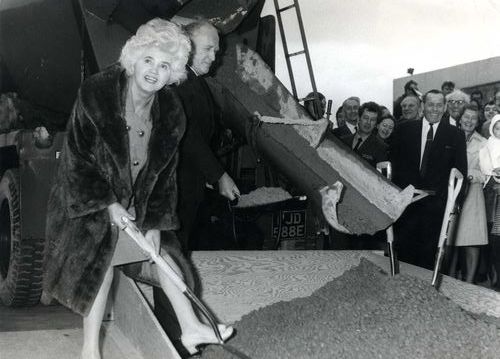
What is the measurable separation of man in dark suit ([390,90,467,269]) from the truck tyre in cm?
266

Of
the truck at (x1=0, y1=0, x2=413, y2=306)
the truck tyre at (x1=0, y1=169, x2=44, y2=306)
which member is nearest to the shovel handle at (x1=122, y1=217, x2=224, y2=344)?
the truck at (x1=0, y1=0, x2=413, y2=306)

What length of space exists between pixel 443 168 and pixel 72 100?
108 inches

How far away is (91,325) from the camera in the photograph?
2514 millimetres

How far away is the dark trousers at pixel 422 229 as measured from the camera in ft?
15.2

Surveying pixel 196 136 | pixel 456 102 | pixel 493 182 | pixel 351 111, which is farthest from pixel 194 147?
pixel 351 111

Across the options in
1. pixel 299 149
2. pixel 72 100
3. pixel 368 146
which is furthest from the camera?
pixel 368 146

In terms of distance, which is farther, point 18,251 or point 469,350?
point 18,251

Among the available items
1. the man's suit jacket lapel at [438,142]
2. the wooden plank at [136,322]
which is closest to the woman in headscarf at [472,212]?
the man's suit jacket lapel at [438,142]

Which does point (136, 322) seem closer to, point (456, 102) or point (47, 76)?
point (47, 76)

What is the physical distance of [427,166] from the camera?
473 centimetres

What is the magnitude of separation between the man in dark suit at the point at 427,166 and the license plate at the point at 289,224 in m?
0.76

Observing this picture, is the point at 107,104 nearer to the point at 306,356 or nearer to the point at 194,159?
the point at 194,159

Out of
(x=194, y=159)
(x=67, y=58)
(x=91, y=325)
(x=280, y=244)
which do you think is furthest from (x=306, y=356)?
(x=67, y=58)

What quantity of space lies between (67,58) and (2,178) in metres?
1.04
